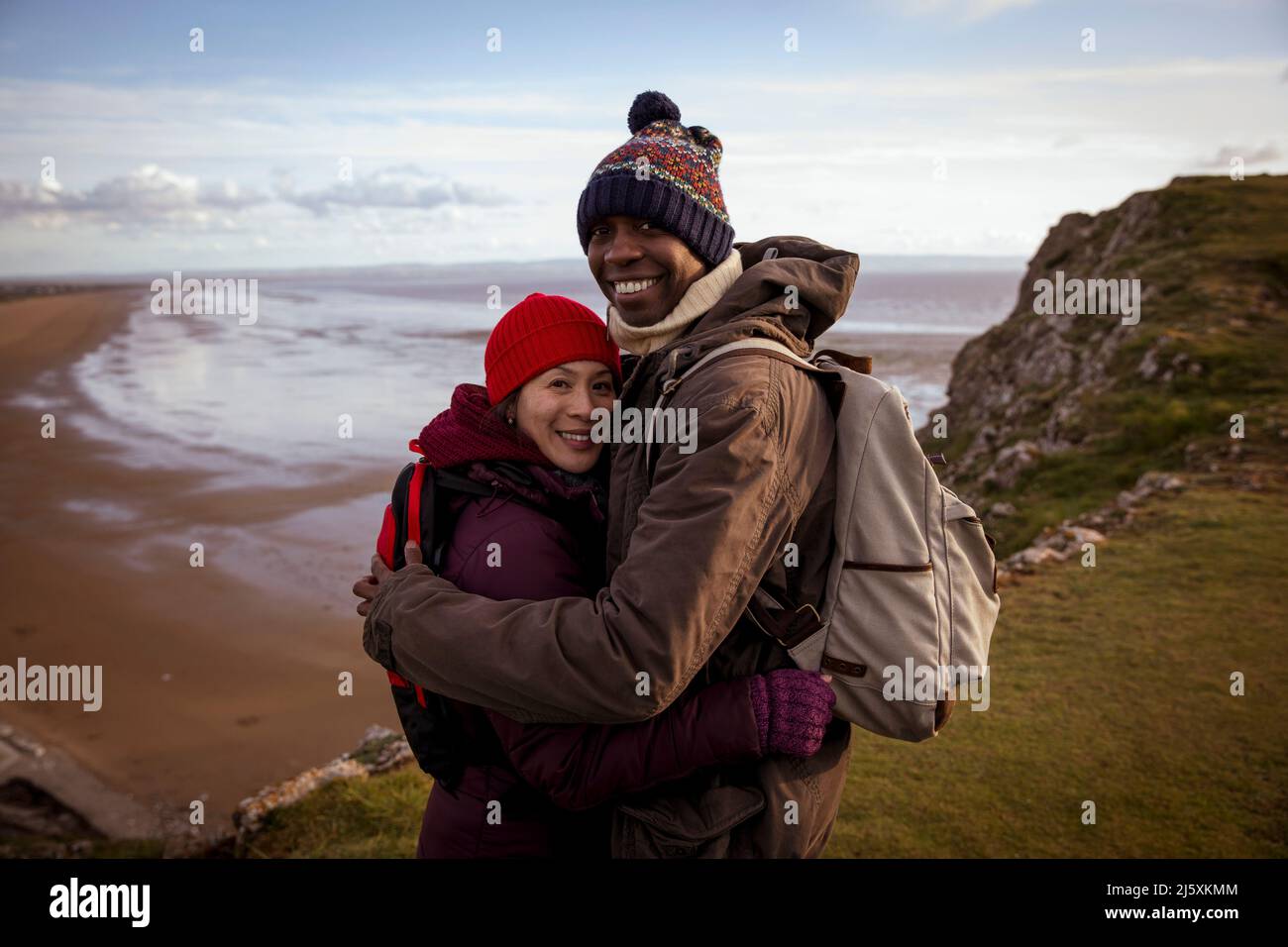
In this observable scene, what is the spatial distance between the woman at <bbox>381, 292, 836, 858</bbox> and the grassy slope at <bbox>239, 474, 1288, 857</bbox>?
2.66 metres

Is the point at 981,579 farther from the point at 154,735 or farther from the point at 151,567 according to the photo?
the point at 151,567

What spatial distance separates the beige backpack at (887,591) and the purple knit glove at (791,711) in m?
0.07

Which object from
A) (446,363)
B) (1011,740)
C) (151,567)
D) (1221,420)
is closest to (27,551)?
(151,567)

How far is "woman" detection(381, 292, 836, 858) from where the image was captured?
2.34 metres

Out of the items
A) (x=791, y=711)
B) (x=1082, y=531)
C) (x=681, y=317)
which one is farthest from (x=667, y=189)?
(x=1082, y=531)

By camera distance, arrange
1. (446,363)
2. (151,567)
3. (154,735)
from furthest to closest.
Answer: (446,363) → (151,567) → (154,735)

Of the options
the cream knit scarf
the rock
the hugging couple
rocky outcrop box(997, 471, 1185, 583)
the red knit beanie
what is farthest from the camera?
the rock

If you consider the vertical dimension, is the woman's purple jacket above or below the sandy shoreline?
above

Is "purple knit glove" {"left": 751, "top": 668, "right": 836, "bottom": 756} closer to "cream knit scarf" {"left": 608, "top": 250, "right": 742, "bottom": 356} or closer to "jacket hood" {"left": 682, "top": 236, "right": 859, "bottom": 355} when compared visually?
"jacket hood" {"left": 682, "top": 236, "right": 859, "bottom": 355}

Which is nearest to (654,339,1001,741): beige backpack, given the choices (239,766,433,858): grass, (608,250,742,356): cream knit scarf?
(608,250,742,356): cream knit scarf

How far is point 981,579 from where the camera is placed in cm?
254

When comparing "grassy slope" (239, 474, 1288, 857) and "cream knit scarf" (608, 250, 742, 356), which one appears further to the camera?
"grassy slope" (239, 474, 1288, 857)

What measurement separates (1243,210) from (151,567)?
2521cm
